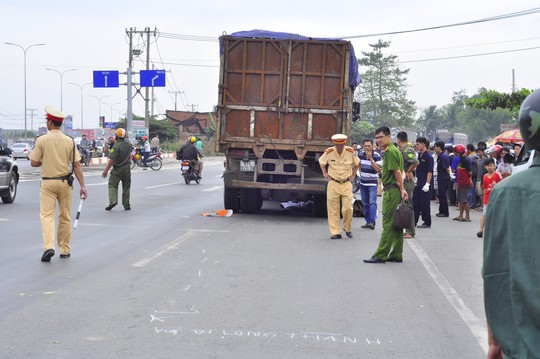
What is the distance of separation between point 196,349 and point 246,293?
2201 mm

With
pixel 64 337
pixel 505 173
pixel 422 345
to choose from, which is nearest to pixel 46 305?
pixel 64 337

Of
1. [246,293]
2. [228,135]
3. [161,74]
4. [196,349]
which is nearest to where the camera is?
[196,349]

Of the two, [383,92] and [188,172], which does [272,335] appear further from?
[383,92]

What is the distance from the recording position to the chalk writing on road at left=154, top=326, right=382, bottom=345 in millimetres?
5973

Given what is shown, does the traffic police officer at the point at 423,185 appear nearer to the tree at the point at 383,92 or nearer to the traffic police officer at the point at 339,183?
the traffic police officer at the point at 339,183

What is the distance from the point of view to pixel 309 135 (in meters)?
15.7

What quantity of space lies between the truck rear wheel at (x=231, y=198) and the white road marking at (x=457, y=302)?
236 inches

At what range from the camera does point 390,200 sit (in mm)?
10250

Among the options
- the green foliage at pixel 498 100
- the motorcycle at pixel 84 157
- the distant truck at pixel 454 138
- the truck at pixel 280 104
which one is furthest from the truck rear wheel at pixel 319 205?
the distant truck at pixel 454 138

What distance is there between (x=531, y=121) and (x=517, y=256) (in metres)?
0.42

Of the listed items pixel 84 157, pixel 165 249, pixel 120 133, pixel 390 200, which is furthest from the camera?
pixel 84 157

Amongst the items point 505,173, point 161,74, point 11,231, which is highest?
point 161,74

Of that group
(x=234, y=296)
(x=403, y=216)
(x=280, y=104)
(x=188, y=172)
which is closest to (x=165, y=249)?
(x=403, y=216)

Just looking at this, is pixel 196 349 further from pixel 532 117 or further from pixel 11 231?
pixel 11 231
